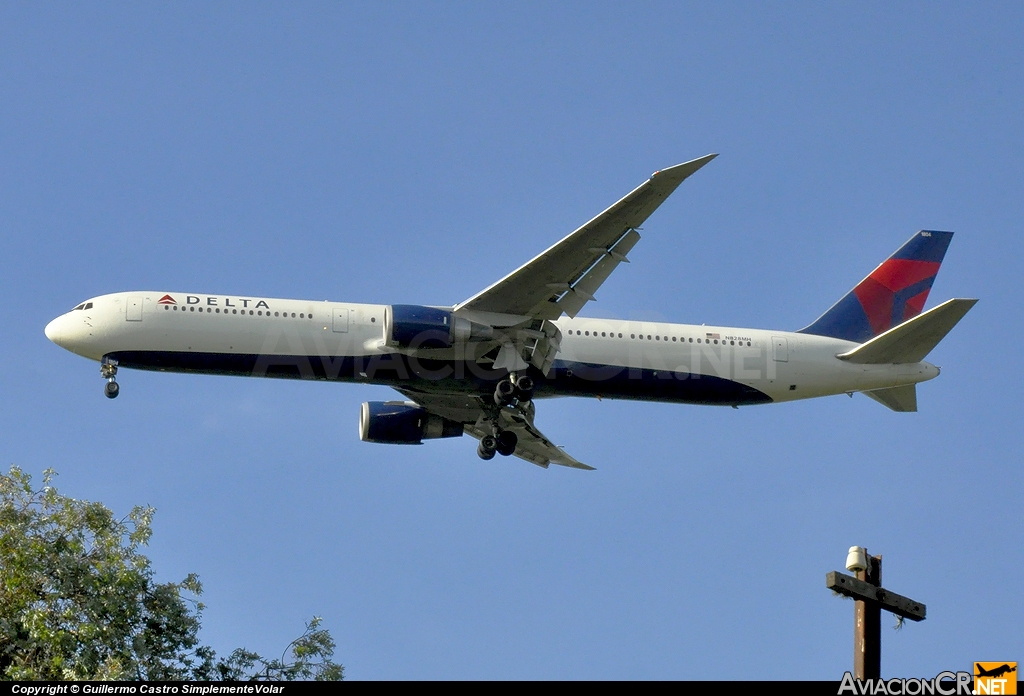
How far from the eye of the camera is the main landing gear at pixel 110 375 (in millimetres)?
39625

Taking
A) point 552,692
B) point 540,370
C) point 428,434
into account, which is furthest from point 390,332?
point 552,692

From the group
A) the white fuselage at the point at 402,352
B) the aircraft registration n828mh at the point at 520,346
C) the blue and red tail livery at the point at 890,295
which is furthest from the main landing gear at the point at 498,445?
the blue and red tail livery at the point at 890,295

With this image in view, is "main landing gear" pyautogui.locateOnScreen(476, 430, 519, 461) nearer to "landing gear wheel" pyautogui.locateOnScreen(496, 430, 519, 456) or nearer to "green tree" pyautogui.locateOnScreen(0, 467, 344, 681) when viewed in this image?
"landing gear wheel" pyautogui.locateOnScreen(496, 430, 519, 456)

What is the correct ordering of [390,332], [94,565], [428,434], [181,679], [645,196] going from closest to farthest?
[181,679] → [94,565] → [645,196] → [390,332] → [428,434]

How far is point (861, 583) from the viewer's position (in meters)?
22.4

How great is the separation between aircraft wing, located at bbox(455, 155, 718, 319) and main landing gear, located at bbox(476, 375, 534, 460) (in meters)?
2.48

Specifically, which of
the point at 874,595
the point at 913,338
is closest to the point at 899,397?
the point at 913,338

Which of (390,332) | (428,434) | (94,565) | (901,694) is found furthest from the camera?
(428,434)

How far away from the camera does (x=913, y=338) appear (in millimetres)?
42031

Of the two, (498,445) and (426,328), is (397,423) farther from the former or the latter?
(426,328)

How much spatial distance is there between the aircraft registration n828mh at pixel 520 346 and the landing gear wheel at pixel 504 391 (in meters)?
0.07

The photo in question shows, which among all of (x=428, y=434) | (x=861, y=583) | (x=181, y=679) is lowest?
(x=181, y=679)

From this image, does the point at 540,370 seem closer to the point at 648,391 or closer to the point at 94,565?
the point at 648,391

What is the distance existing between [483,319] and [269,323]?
687 cm
